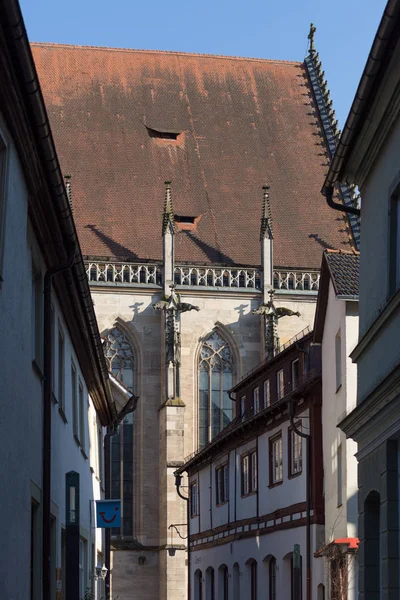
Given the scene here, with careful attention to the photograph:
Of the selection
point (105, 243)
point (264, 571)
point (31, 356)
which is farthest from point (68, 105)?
point (31, 356)

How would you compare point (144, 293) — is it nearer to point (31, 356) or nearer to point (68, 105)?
point (68, 105)

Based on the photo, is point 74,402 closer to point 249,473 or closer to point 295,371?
point 295,371

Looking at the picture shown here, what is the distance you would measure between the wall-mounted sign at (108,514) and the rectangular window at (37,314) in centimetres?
667

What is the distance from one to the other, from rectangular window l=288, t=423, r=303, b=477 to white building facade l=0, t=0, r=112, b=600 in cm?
798

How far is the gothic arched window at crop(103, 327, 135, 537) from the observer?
139 feet

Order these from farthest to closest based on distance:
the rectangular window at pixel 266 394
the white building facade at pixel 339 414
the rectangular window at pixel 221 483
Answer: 1. the rectangular window at pixel 221 483
2. the rectangular window at pixel 266 394
3. the white building facade at pixel 339 414

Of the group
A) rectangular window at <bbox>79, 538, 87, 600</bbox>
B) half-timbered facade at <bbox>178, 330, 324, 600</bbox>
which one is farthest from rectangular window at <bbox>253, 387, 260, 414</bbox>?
rectangular window at <bbox>79, 538, 87, 600</bbox>

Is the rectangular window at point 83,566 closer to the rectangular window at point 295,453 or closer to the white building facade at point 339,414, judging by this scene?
the white building facade at point 339,414

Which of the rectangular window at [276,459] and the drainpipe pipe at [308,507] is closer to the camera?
the drainpipe pipe at [308,507]

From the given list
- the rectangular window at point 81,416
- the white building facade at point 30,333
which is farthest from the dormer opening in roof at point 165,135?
the white building facade at point 30,333

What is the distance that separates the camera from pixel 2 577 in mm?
8695

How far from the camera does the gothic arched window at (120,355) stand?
1710 inches

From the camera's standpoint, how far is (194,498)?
35.7 m

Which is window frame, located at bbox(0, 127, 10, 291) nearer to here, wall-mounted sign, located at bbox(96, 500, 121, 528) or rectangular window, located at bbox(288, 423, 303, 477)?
wall-mounted sign, located at bbox(96, 500, 121, 528)
